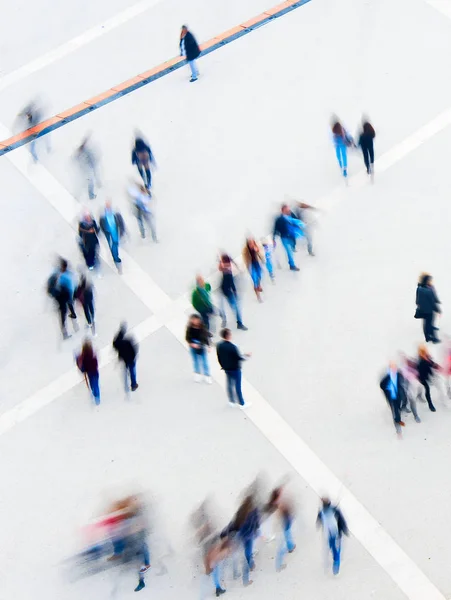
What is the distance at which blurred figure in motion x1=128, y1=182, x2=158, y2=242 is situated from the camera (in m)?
16.9

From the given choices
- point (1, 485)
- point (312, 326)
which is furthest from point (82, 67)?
point (1, 485)

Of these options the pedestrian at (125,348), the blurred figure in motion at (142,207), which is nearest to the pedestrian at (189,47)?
the blurred figure in motion at (142,207)

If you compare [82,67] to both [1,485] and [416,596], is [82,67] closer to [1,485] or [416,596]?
[1,485]

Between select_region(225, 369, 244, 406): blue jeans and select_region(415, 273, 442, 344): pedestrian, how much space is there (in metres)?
2.92

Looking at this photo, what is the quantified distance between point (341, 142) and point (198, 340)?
17.3 ft

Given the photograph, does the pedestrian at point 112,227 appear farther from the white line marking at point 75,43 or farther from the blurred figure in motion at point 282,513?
the white line marking at point 75,43

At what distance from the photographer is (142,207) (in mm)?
17031

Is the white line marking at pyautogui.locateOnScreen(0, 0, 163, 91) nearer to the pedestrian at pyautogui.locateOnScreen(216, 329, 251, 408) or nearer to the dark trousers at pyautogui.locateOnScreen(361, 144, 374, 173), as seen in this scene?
the dark trousers at pyautogui.locateOnScreen(361, 144, 374, 173)

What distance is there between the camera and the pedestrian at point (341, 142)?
17.5 metres

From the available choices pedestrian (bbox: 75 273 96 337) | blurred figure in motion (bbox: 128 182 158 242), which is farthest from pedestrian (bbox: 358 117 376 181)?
pedestrian (bbox: 75 273 96 337)

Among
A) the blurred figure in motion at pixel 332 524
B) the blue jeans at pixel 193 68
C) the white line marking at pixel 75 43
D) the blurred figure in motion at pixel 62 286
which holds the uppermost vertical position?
the white line marking at pixel 75 43

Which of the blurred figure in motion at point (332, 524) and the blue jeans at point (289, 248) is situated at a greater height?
the blue jeans at point (289, 248)

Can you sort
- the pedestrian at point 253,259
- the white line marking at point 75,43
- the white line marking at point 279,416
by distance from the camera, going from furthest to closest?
1. the white line marking at point 75,43
2. the pedestrian at point 253,259
3. the white line marking at point 279,416

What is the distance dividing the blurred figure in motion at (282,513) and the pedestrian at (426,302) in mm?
3759
